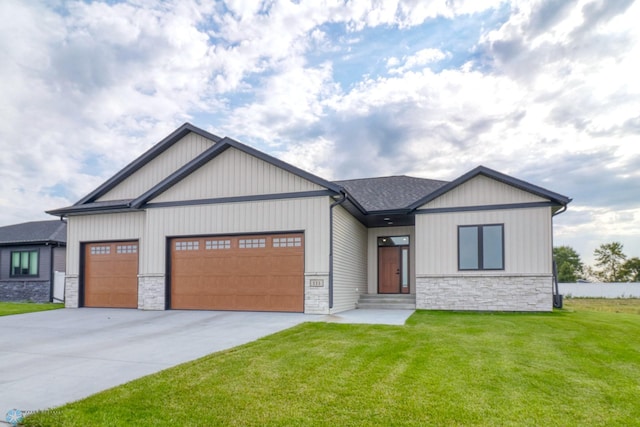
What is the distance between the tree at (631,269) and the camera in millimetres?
45031

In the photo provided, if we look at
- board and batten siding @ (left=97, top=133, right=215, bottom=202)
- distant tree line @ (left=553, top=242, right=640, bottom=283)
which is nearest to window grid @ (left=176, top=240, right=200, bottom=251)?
board and batten siding @ (left=97, top=133, right=215, bottom=202)

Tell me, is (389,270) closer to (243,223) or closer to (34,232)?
(243,223)

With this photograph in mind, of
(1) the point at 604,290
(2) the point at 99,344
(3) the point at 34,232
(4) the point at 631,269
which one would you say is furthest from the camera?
(4) the point at 631,269

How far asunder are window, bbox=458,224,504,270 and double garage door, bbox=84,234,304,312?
5.24 m

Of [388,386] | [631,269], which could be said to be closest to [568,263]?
[631,269]

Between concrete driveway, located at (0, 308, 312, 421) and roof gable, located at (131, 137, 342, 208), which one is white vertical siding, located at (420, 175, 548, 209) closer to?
roof gable, located at (131, 137, 342, 208)

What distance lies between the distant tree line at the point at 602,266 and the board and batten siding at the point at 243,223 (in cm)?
4006

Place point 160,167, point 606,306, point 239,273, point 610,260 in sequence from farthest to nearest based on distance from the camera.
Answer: point 610,260 < point 606,306 < point 160,167 < point 239,273

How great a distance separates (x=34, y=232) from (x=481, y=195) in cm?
2271

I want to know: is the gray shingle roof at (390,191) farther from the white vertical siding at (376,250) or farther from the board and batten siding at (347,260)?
the white vertical siding at (376,250)

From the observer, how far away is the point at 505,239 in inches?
535

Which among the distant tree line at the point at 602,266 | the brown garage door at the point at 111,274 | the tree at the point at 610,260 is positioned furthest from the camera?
the tree at the point at 610,260

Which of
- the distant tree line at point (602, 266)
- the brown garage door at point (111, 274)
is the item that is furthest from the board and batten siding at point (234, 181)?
the distant tree line at point (602, 266)

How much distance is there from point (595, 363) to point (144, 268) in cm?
1293
